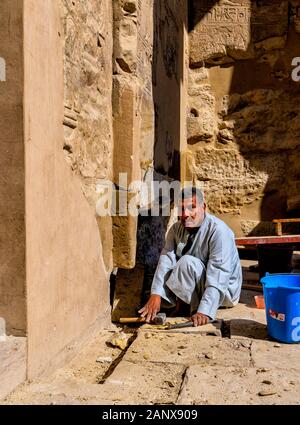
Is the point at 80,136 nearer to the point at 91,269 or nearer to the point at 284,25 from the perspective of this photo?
the point at 91,269

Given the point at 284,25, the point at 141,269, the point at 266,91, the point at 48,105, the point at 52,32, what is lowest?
the point at 141,269

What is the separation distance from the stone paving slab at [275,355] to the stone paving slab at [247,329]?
0.38ft

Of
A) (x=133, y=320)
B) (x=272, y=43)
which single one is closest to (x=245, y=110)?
(x=272, y=43)

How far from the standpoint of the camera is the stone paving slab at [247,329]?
10.3ft

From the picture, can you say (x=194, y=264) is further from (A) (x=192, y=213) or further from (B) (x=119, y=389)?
(B) (x=119, y=389)

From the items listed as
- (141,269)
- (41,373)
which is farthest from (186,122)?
(41,373)

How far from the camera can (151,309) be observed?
3.54 m

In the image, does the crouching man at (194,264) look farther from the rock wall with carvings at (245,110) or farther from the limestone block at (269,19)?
the limestone block at (269,19)

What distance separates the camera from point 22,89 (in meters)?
2.18

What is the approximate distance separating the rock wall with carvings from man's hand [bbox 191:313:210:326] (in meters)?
3.42

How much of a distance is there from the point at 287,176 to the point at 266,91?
1058 millimetres

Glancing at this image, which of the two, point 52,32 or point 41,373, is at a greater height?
point 52,32

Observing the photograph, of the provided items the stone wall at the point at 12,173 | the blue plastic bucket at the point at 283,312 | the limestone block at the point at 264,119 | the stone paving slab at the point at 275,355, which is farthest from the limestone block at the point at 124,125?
the limestone block at the point at 264,119
